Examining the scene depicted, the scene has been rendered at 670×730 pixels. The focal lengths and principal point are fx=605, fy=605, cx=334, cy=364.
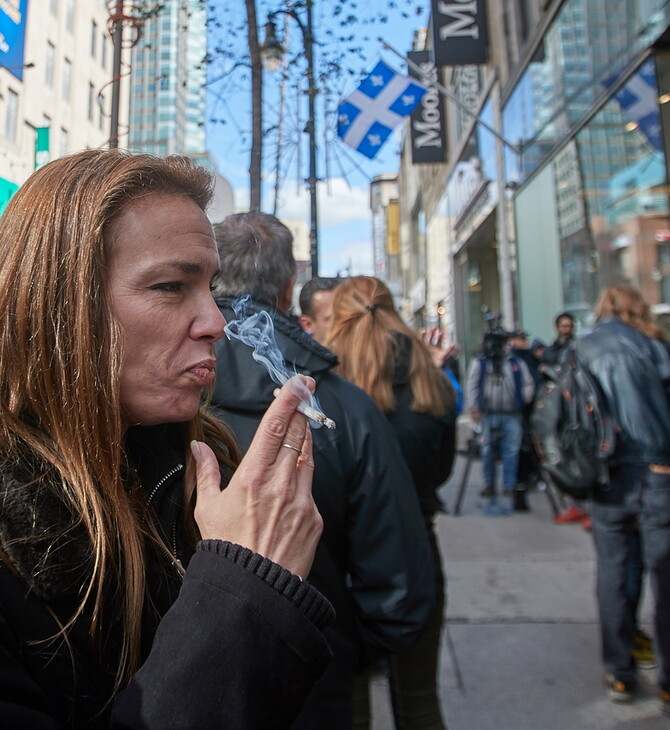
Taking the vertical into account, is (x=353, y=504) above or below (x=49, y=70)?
below

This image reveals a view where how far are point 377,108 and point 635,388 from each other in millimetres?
4347

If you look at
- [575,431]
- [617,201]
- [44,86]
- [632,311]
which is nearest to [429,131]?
[617,201]

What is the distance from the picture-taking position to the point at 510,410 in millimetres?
6824

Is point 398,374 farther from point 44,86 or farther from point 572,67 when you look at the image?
point 572,67

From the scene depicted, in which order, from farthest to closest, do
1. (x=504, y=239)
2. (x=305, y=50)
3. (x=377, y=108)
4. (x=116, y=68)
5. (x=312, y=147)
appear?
(x=504, y=239)
(x=377, y=108)
(x=312, y=147)
(x=305, y=50)
(x=116, y=68)

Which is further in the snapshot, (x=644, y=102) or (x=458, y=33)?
(x=458, y=33)

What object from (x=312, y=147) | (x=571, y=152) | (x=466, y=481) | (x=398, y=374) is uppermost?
(x=571, y=152)

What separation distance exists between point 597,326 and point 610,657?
1741 millimetres

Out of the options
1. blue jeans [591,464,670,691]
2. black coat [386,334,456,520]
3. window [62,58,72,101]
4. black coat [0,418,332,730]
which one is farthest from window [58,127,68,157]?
blue jeans [591,464,670,691]

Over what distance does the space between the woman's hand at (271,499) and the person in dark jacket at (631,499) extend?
257 cm

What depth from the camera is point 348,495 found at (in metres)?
1.72

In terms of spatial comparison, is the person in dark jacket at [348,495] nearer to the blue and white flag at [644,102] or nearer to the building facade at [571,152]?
the building facade at [571,152]

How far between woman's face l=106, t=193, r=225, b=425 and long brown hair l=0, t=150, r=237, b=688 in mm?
28

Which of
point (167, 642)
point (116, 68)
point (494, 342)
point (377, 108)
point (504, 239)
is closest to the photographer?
point (167, 642)
